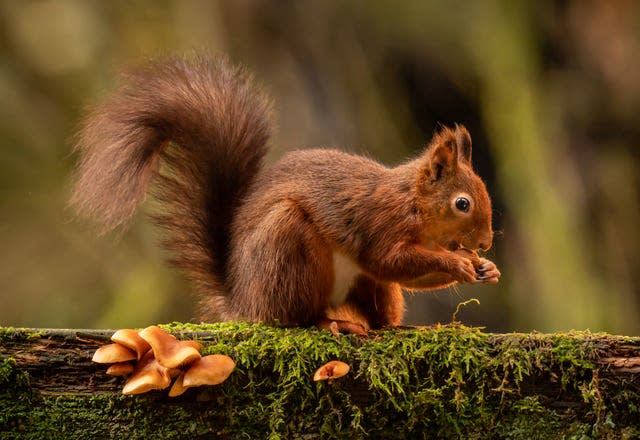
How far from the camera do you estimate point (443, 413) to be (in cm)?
179

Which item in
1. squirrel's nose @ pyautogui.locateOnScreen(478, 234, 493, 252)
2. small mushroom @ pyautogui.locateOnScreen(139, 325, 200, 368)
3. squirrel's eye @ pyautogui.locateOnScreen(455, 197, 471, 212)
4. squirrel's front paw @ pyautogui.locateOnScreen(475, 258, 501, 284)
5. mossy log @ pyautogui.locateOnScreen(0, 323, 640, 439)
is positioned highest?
squirrel's eye @ pyautogui.locateOnScreen(455, 197, 471, 212)

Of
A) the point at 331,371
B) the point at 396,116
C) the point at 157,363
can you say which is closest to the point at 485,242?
the point at 331,371

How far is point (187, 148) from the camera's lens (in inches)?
96.8

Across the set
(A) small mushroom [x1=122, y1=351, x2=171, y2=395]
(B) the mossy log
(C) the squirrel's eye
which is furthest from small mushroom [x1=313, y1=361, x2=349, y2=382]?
(C) the squirrel's eye

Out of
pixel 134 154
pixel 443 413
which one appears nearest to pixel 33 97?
pixel 134 154

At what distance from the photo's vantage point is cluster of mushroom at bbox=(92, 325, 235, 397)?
1676 mm

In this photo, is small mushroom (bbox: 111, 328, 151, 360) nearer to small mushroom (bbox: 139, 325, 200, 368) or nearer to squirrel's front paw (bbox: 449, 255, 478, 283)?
small mushroom (bbox: 139, 325, 200, 368)

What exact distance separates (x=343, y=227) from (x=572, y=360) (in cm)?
71

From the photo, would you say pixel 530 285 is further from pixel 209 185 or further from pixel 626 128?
pixel 209 185

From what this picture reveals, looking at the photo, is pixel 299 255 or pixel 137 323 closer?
pixel 299 255

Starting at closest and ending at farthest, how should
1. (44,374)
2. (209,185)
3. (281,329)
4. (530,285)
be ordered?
(44,374) → (281,329) → (209,185) → (530,285)

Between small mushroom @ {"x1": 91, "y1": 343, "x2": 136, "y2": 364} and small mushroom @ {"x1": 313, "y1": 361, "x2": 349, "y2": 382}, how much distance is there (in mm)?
401

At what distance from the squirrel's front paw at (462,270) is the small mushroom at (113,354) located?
0.90 metres

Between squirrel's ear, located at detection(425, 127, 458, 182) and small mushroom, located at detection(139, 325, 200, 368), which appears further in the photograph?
squirrel's ear, located at detection(425, 127, 458, 182)
